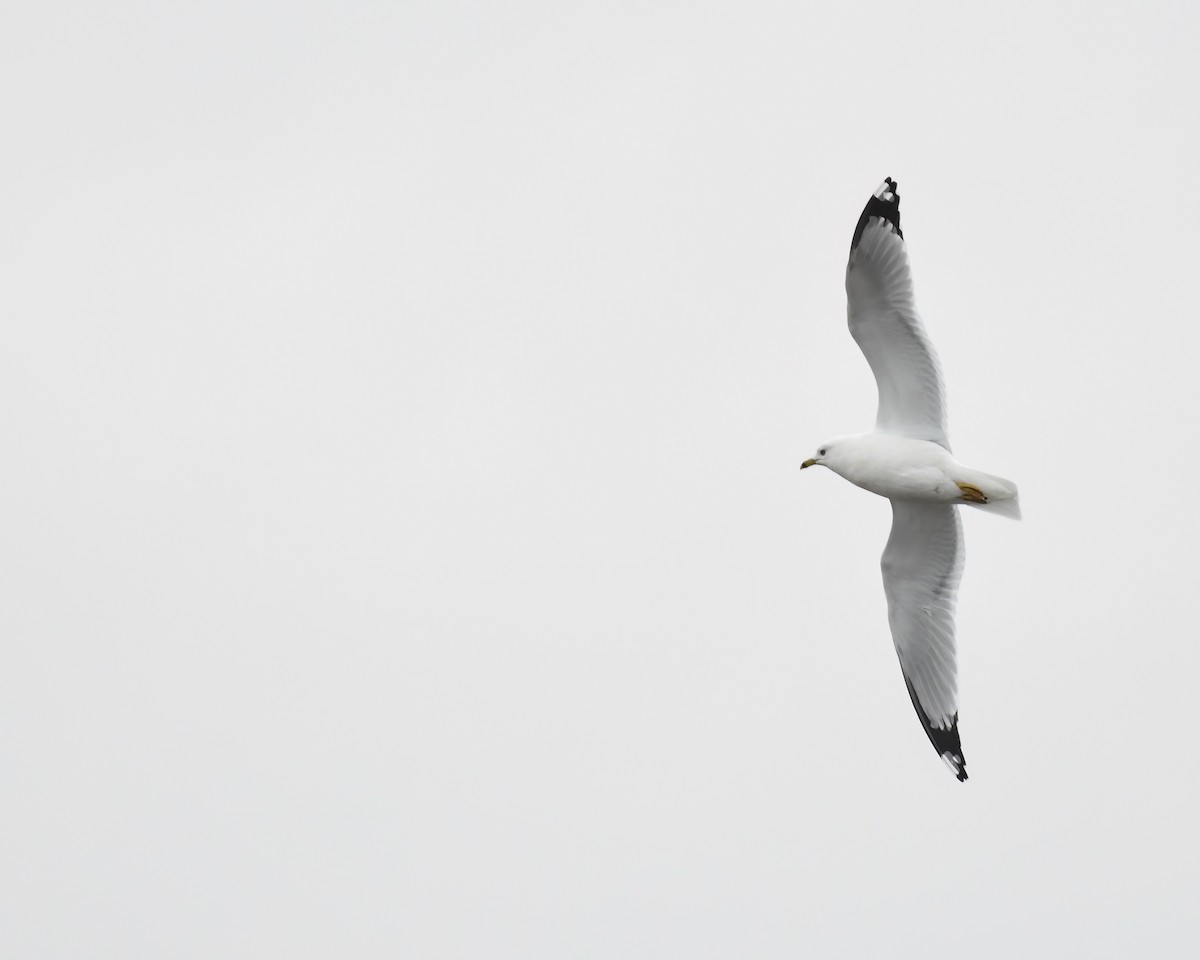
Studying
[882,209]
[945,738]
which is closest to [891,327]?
[882,209]

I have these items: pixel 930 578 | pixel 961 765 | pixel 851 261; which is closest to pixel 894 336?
pixel 851 261

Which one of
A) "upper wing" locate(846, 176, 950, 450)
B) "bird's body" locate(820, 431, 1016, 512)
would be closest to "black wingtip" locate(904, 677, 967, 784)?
"bird's body" locate(820, 431, 1016, 512)

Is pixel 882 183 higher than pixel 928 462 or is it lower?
higher

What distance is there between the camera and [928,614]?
13.7m

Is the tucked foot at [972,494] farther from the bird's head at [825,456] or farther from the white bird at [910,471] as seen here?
the bird's head at [825,456]

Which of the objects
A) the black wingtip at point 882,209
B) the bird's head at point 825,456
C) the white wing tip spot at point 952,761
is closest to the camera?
the black wingtip at point 882,209

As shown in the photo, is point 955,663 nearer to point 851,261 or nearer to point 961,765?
point 961,765

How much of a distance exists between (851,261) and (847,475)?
67.3 inches

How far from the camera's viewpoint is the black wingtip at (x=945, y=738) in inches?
538

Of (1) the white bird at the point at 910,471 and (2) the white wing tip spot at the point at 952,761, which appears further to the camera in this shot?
(2) the white wing tip spot at the point at 952,761

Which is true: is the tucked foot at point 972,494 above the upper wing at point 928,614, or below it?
above

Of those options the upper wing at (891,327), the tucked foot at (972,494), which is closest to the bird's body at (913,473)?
the tucked foot at (972,494)

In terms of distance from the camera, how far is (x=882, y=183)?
12203mm

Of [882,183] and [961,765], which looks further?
[961,765]
